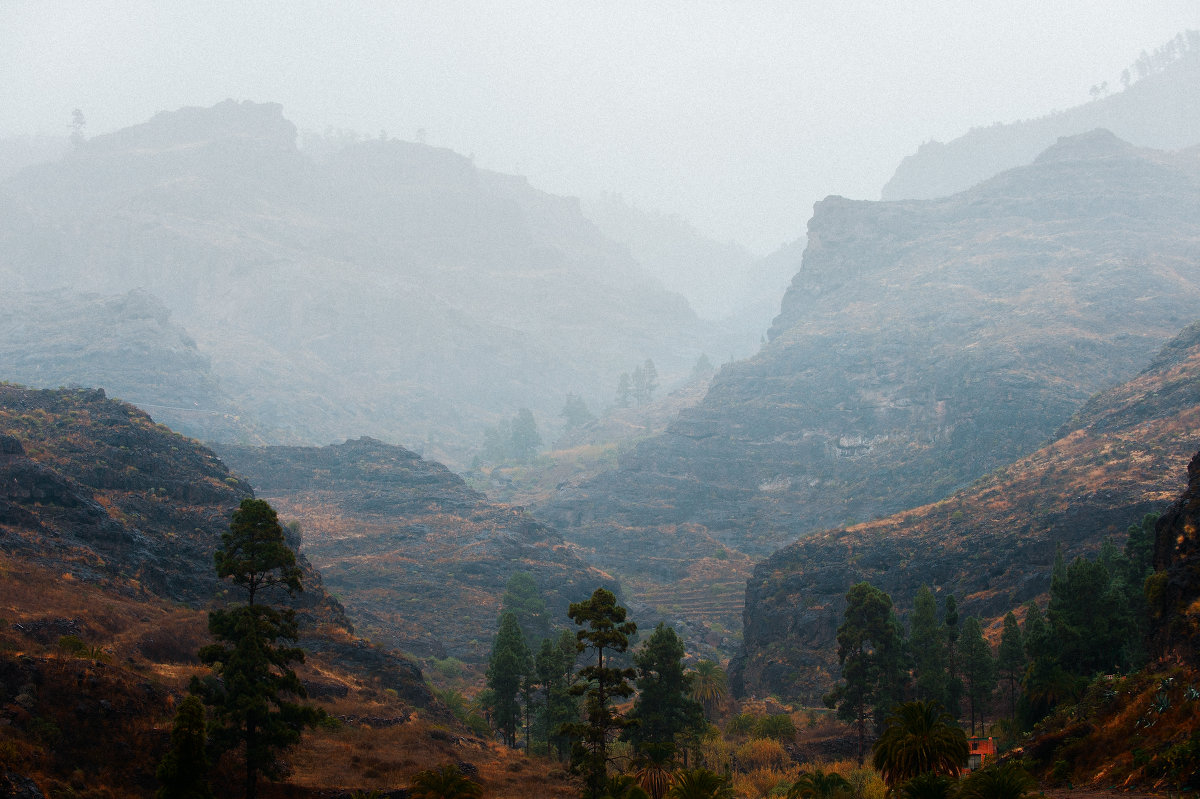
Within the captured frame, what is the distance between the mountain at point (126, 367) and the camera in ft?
571

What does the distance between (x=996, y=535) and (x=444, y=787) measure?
66889 millimetres

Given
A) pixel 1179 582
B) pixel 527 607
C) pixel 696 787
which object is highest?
pixel 1179 582

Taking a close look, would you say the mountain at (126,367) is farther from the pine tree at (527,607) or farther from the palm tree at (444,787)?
the palm tree at (444,787)

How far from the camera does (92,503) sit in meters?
61.1

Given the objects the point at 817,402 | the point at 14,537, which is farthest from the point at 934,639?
the point at 817,402

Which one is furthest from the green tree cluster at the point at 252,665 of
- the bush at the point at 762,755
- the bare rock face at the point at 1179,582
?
the bare rock face at the point at 1179,582

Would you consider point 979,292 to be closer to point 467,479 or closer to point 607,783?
point 467,479

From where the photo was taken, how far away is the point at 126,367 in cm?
18412

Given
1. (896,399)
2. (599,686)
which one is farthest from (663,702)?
(896,399)

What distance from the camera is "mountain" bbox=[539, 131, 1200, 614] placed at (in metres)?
139

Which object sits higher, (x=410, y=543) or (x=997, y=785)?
(x=410, y=543)

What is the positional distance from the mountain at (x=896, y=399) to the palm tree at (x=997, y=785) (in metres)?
107

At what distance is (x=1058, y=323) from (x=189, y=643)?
15405 centimetres

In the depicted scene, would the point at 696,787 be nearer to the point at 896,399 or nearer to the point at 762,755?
the point at 762,755
